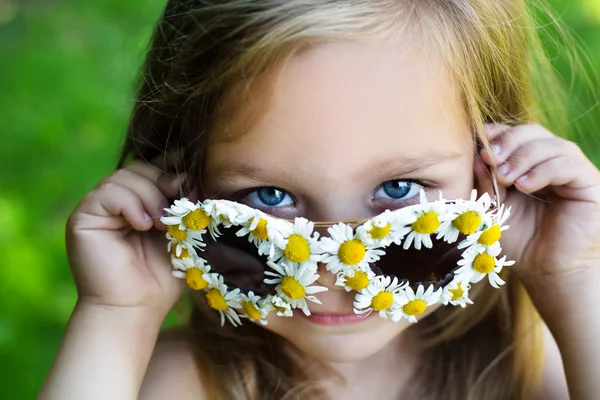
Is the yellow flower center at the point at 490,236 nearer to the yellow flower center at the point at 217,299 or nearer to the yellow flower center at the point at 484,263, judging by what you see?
the yellow flower center at the point at 484,263

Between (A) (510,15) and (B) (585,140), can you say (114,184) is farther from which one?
(B) (585,140)

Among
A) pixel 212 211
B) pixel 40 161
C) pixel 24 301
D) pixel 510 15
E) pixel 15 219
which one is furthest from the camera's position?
pixel 40 161

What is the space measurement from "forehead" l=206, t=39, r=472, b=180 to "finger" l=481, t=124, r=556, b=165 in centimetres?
23

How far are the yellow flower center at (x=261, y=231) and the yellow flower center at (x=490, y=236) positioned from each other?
48 cm

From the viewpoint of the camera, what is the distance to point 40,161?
372 cm

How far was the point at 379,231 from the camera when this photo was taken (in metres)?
1.65

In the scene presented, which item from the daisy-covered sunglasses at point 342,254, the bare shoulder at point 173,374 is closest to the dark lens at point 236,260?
the daisy-covered sunglasses at point 342,254

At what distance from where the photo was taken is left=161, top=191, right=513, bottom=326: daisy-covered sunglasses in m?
1.67

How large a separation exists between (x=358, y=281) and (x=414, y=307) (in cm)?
17

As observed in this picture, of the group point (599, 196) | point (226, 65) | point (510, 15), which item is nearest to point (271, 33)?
point (226, 65)

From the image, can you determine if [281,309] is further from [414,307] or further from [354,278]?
[414,307]

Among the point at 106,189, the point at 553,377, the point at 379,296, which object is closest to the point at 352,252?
the point at 379,296

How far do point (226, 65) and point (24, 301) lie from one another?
194cm

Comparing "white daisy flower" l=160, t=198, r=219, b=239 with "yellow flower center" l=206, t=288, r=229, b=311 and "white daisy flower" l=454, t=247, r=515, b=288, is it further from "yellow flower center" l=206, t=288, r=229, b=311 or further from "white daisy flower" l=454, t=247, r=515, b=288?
"white daisy flower" l=454, t=247, r=515, b=288
